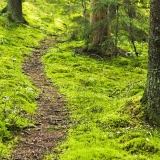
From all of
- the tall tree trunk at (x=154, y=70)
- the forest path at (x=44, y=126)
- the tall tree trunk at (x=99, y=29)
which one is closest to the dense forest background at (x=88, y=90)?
the tall tree trunk at (x=99, y=29)

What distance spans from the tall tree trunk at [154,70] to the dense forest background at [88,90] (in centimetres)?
28

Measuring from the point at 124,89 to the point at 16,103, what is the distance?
4.57 meters

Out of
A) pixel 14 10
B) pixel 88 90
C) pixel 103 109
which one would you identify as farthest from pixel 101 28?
pixel 103 109

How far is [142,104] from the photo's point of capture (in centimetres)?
803

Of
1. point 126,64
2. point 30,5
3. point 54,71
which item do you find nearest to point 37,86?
point 54,71

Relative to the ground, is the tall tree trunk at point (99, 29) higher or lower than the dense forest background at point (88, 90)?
higher

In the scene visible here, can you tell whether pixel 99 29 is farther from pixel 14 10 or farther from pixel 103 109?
pixel 103 109

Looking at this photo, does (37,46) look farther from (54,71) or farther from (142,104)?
(142,104)

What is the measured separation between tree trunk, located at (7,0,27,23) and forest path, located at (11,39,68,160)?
9785 millimetres

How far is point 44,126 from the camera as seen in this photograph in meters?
8.34

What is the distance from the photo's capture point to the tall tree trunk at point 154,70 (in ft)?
23.9

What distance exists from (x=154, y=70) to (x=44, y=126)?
3.19m

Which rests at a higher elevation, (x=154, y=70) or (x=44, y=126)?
(x=154, y=70)

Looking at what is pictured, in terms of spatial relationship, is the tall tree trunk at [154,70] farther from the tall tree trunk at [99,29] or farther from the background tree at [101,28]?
the tall tree trunk at [99,29]
